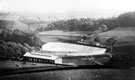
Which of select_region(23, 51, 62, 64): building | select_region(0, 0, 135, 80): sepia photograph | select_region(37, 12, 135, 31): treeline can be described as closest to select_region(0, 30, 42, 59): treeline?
select_region(0, 0, 135, 80): sepia photograph

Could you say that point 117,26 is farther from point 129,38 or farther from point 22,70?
point 22,70

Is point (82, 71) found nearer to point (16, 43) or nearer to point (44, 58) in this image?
point (44, 58)

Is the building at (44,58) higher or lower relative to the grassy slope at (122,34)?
lower

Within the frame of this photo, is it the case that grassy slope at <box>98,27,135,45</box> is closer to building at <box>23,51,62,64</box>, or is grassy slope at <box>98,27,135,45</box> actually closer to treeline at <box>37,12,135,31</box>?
treeline at <box>37,12,135,31</box>

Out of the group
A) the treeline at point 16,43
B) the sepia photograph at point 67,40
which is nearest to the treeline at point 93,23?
the sepia photograph at point 67,40

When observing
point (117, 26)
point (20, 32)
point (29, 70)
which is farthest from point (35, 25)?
point (117, 26)

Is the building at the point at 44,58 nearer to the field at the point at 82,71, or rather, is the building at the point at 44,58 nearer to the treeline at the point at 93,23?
the field at the point at 82,71

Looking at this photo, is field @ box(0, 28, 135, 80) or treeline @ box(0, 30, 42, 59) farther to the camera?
treeline @ box(0, 30, 42, 59)
